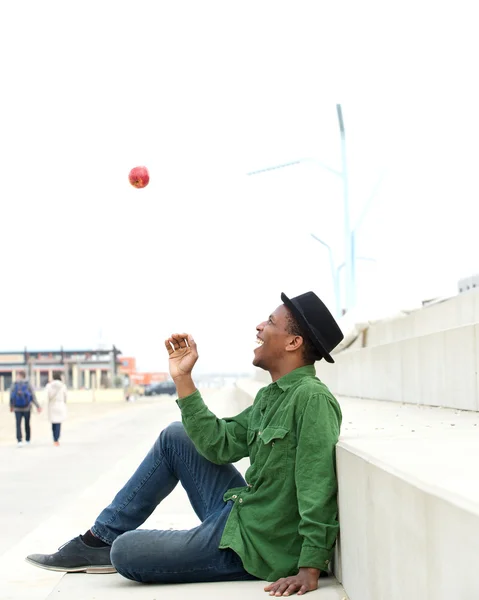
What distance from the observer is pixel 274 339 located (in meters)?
3.83

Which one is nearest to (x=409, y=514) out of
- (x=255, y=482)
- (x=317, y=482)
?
(x=317, y=482)

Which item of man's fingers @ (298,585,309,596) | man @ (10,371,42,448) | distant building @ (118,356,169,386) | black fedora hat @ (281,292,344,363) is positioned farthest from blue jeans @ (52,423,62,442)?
distant building @ (118,356,169,386)

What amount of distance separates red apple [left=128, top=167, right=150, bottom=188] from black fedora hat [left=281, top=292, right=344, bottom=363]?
2004 millimetres

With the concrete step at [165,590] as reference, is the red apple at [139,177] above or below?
above

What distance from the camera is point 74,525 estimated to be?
290 inches

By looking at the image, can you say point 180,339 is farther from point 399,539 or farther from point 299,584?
point 399,539

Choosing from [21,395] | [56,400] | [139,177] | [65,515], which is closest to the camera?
[139,177]

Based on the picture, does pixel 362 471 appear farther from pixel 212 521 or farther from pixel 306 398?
pixel 212 521

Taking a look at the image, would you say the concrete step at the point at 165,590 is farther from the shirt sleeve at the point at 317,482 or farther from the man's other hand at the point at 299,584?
the shirt sleeve at the point at 317,482

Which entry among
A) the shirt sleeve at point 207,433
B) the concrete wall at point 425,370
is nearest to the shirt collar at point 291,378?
the shirt sleeve at point 207,433

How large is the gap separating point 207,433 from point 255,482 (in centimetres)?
35

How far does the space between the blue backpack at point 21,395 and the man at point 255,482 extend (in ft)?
49.4

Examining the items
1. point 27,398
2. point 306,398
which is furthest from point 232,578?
point 27,398

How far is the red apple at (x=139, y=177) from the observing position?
554 cm
